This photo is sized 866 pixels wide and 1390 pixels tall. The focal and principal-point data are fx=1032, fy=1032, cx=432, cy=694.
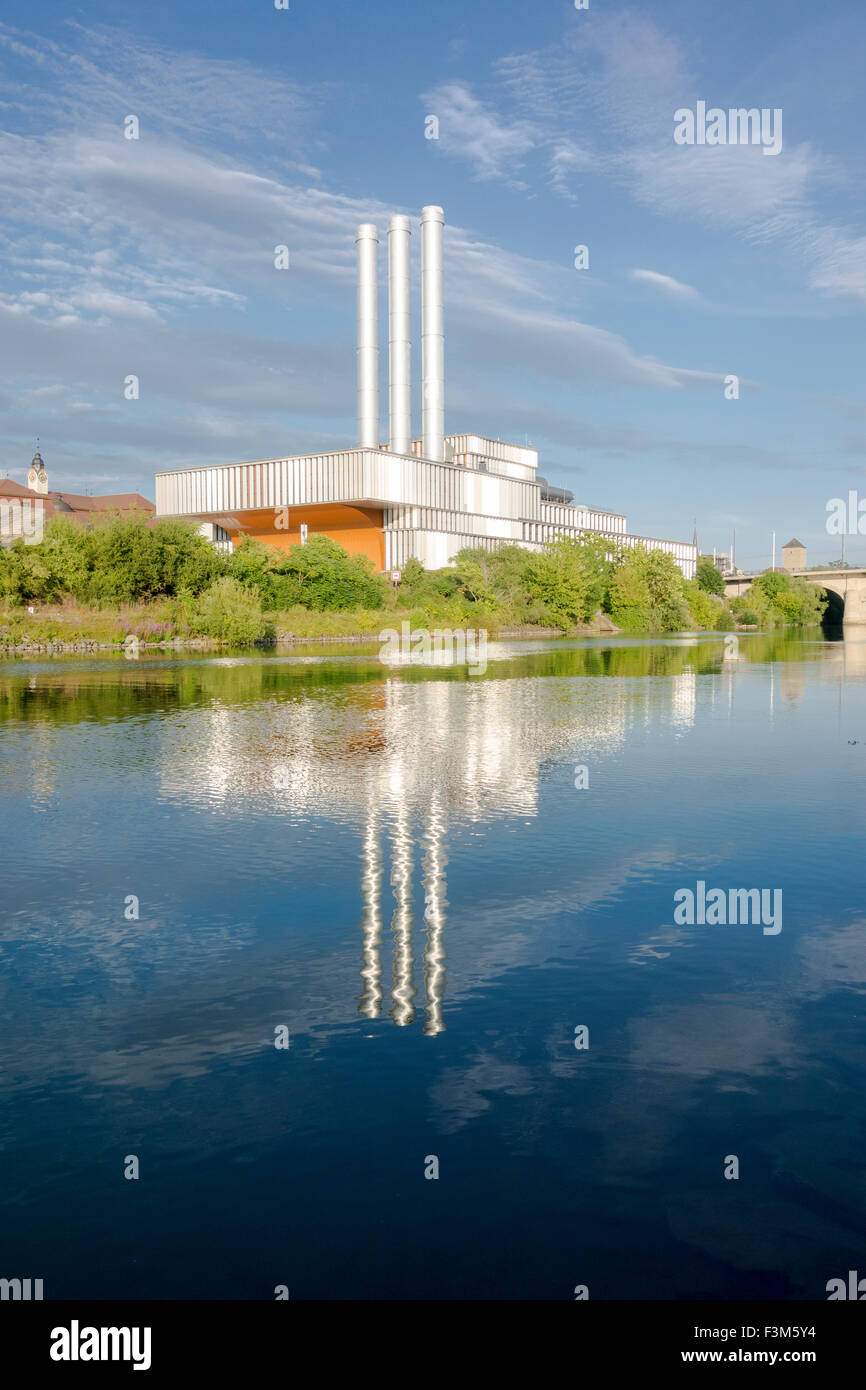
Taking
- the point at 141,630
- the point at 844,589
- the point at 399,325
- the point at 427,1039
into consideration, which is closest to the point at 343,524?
the point at 399,325

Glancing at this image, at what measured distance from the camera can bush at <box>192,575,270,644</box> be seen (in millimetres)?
55875

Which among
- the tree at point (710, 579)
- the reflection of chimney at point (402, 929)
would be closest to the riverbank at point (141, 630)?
the reflection of chimney at point (402, 929)

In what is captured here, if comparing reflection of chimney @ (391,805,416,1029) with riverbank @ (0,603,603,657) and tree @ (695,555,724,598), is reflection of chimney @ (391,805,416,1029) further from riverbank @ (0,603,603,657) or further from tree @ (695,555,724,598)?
tree @ (695,555,724,598)

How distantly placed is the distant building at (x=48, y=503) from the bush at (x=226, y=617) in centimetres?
1170

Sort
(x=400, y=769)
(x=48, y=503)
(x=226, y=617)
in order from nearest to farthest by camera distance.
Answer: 1. (x=400, y=769)
2. (x=226, y=617)
3. (x=48, y=503)

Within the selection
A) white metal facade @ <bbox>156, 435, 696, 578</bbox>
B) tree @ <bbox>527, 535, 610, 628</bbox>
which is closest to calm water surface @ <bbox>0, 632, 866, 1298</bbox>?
tree @ <bbox>527, 535, 610, 628</bbox>

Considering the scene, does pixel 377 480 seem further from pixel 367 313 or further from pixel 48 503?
pixel 48 503

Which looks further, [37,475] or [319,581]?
[37,475]

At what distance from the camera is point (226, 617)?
183 ft

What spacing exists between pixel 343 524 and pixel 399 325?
776 inches

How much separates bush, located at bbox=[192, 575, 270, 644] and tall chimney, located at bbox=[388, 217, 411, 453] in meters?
46.4
